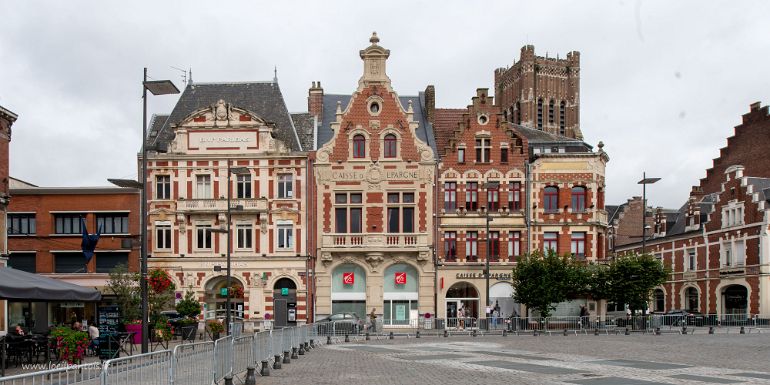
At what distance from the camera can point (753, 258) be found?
52.6 m

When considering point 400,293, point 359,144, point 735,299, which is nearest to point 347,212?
point 359,144

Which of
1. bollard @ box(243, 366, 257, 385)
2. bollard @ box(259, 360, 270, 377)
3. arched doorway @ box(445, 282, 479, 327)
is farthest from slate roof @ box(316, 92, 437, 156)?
bollard @ box(243, 366, 257, 385)

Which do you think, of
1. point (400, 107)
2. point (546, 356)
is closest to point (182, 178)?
point (400, 107)

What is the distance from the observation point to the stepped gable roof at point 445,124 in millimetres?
51266

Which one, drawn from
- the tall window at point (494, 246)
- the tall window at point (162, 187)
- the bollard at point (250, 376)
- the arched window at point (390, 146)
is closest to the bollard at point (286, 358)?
the bollard at point (250, 376)

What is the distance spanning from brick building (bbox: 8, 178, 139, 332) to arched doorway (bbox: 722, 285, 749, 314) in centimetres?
3531

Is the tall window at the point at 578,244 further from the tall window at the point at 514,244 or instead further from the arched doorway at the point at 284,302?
the arched doorway at the point at 284,302

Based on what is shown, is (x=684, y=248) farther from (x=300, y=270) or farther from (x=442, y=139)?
(x=300, y=270)

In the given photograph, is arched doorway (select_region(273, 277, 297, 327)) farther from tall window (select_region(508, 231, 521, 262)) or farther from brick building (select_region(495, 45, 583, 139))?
brick building (select_region(495, 45, 583, 139))

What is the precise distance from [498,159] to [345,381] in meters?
33.1

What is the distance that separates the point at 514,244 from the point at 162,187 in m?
19.7

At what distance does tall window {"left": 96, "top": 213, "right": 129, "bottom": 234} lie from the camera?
1897 inches

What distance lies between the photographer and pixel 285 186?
49.0 meters

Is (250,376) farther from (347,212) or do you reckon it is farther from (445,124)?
(445,124)
